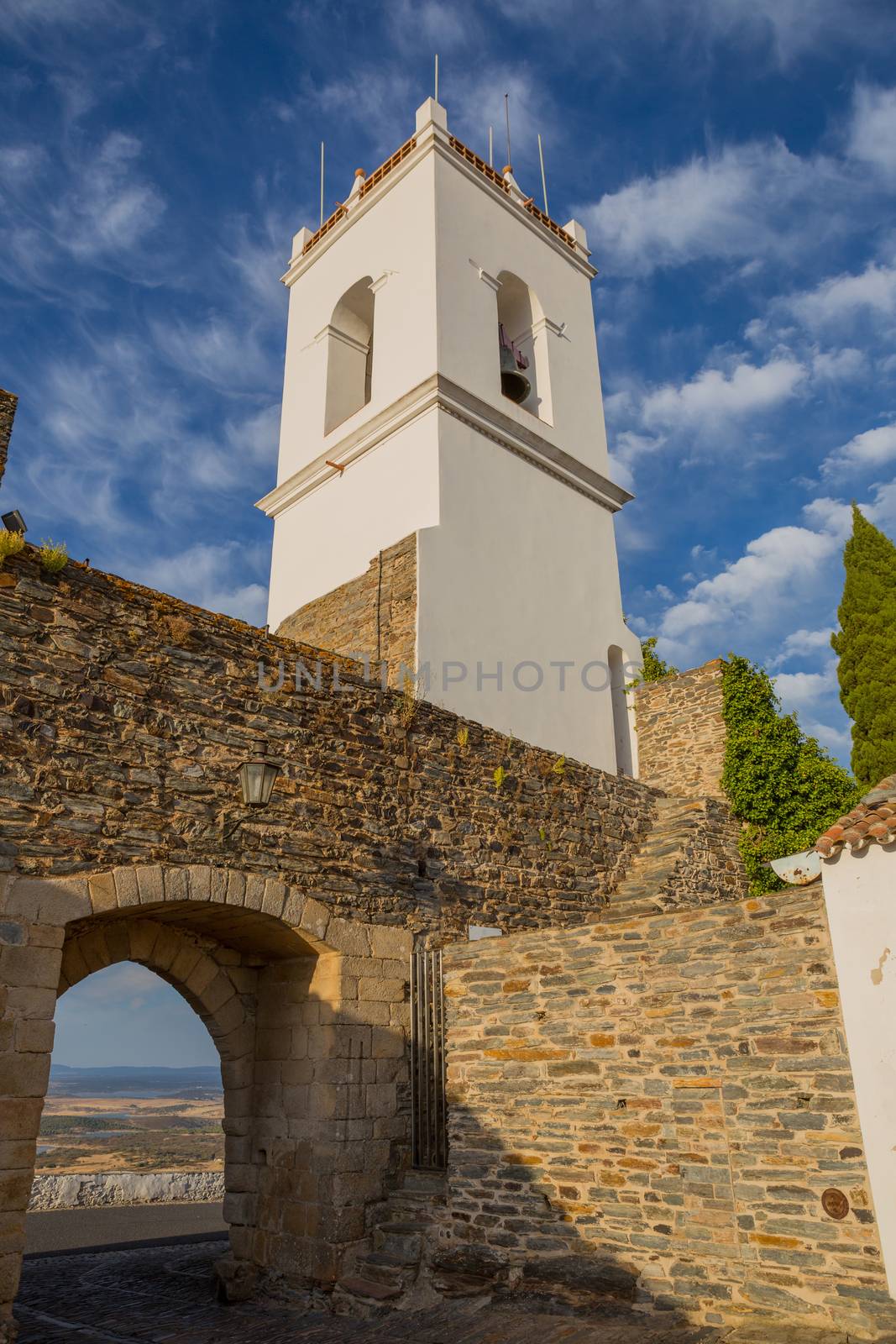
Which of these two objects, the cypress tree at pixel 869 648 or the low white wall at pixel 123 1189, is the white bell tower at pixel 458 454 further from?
the low white wall at pixel 123 1189

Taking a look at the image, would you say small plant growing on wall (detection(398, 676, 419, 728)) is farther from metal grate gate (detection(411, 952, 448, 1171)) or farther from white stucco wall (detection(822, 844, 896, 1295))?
white stucco wall (detection(822, 844, 896, 1295))

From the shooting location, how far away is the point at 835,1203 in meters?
4.63

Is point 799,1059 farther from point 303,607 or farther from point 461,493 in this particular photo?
point 303,607

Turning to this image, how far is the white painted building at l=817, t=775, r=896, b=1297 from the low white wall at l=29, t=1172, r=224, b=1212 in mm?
9725

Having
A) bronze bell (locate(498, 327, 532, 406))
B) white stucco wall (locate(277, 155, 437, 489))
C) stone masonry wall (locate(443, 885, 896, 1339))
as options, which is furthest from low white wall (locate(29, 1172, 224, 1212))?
bronze bell (locate(498, 327, 532, 406))

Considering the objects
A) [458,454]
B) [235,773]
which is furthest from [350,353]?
[235,773]

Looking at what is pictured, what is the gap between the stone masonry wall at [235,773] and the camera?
584 centimetres

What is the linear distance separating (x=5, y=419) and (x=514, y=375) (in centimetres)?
Answer: 951

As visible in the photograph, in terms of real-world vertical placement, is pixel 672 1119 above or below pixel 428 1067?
below

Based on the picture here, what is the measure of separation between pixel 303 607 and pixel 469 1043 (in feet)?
26.0

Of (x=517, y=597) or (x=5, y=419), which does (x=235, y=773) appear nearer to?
(x=5, y=419)

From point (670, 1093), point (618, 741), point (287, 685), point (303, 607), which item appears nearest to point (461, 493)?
point (303, 607)

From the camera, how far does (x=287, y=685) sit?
7211mm

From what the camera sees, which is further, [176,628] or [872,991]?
[176,628]
